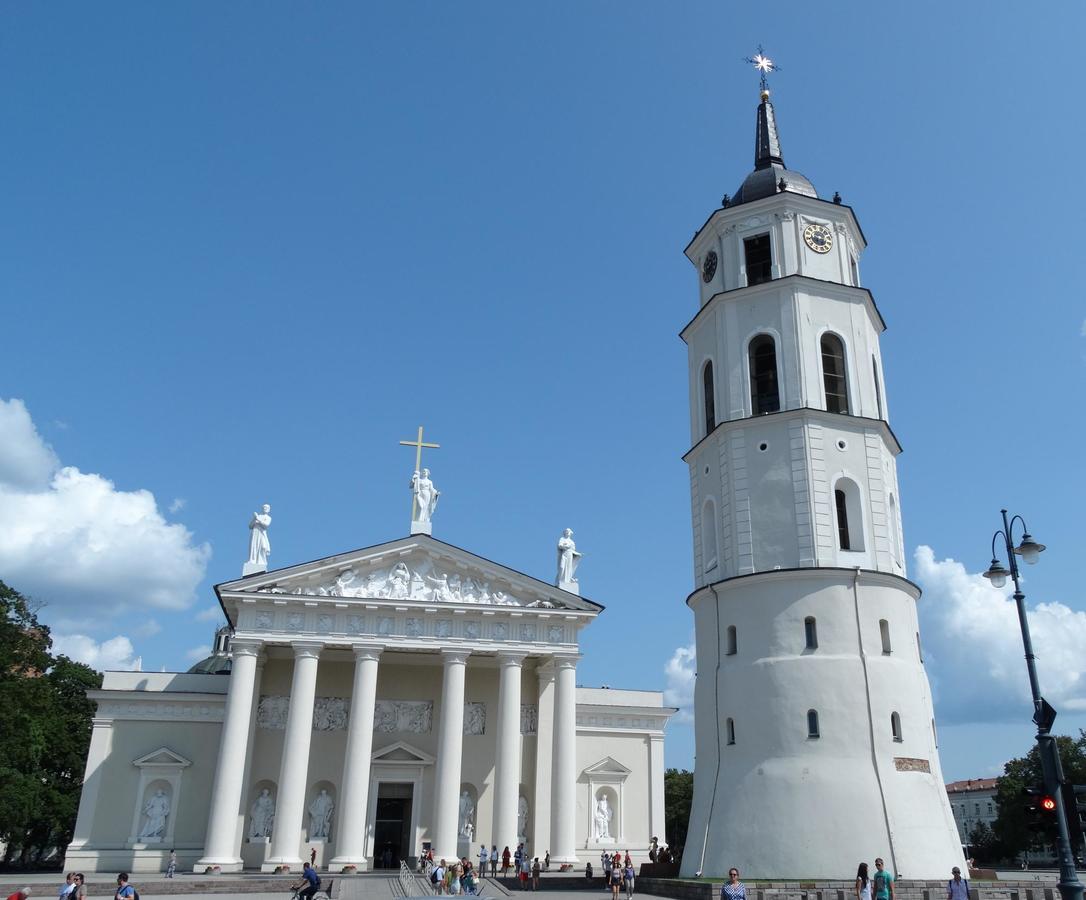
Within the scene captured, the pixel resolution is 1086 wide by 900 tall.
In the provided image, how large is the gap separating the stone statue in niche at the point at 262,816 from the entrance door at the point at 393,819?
4013mm

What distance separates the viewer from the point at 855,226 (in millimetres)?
32125

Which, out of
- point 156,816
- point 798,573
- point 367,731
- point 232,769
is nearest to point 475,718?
point 367,731

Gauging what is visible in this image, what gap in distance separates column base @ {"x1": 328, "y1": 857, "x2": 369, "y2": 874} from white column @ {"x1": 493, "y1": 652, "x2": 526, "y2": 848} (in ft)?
14.8

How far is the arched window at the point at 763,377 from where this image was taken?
28734 millimetres

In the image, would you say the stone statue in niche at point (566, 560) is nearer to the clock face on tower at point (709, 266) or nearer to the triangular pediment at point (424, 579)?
the triangular pediment at point (424, 579)

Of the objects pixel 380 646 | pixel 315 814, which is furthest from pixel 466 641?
pixel 315 814

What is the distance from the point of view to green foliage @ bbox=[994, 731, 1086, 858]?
6462 centimetres

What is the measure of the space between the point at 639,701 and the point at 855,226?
2254cm

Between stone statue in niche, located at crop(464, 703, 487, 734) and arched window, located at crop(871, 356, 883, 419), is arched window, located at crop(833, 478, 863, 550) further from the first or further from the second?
stone statue in niche, located at crop(464, 703, 487, 734)

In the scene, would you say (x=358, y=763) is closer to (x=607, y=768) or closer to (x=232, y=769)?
(x=232, y=769)

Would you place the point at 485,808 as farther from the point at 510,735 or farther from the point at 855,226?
the point at 855,226

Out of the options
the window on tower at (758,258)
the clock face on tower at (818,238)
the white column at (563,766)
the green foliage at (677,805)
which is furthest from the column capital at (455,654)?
the green foliage at (677,805)

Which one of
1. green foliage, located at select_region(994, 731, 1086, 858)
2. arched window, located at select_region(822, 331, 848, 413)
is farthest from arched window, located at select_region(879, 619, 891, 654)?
green foliage, located at select_region(994, 731, 1086, 858)

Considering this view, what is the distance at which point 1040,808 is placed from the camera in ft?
49.2
